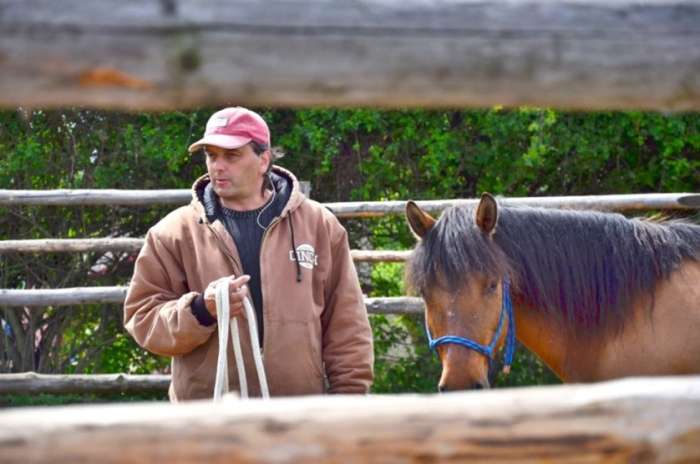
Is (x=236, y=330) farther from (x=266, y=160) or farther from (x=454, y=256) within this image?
(x=454, y=256)

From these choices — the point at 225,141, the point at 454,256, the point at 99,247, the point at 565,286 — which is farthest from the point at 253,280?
Answer: the point at 99,247

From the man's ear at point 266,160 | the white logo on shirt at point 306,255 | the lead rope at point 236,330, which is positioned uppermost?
the man's ear at point 266,160

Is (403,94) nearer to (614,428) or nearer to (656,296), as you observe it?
(614,428)

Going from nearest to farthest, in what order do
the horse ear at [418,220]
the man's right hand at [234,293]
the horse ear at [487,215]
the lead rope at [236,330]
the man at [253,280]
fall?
1. the lead rope at [236,330]
2. the man's right hand at [234,293]
3. the man at [253,280]
4. the horse ear at [487,215]
5. the horse ear at [418,220]

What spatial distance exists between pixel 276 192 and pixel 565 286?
1.28 m

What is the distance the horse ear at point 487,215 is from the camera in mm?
4398

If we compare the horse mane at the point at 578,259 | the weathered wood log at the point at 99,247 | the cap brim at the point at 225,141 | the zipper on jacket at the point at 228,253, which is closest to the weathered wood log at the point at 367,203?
the weathered wood log at the point at 99,247

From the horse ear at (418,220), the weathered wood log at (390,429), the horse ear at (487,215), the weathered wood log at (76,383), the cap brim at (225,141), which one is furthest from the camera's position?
the weathered wood log at (76,383)

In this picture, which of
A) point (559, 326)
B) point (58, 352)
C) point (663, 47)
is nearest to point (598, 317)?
point (559, 326)

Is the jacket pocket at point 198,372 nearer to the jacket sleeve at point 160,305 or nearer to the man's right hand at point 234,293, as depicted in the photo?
the jacket sleeve at point 160,305

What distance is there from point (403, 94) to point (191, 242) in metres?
2.29

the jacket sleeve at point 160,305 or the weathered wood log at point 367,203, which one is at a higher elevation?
the weathered wood log at point 367,203

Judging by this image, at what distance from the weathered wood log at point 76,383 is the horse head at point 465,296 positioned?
10.8ft

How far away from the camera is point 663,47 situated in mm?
1793
